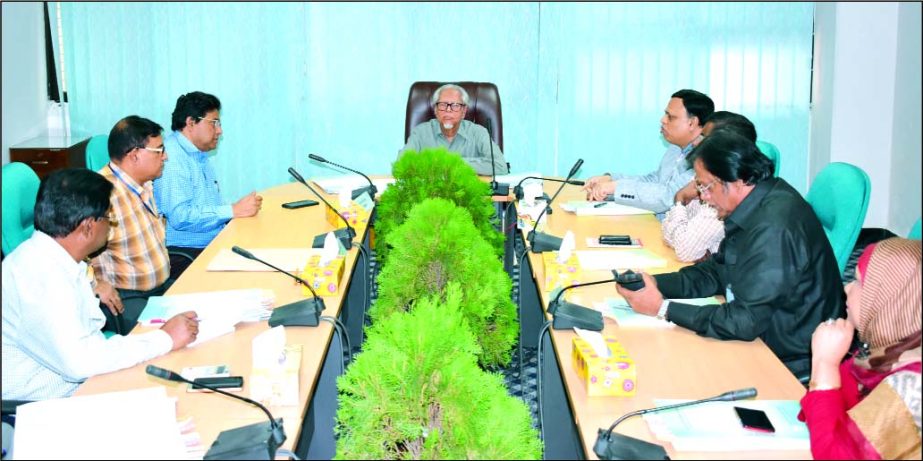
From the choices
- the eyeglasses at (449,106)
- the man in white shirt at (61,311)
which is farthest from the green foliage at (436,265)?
the eyeglasses at (449,106)

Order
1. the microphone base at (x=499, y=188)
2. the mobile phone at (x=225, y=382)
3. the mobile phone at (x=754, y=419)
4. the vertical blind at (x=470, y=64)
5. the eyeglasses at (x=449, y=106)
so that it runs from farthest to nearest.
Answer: the vertical blind at (x=470, y=64) → the eyeglasses at (x=449, y=106) → the microphone base at (x=499, y=188) → the mobile phone at (x=225, y=382) → the mobile phone at (x=754, y=419)

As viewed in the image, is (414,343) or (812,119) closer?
(414,343)

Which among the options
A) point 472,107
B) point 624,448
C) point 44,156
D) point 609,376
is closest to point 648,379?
point 609,376

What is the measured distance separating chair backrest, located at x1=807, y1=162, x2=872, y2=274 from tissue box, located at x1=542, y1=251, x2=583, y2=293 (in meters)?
0.89

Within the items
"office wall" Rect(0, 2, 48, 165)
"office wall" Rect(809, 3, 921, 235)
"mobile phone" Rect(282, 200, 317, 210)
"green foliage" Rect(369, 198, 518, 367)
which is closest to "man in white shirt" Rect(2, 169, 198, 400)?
"green foliage" Rect(369, 198, 518, 367)

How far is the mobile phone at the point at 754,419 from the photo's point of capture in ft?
6.49

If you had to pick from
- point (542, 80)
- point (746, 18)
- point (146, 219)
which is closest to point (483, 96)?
point (542, 80)

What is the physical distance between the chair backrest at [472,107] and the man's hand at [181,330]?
10.4ft

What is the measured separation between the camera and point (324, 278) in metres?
3.00

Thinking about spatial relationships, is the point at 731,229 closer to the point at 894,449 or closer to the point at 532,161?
the point at 894,449

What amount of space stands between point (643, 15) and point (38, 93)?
4184mm

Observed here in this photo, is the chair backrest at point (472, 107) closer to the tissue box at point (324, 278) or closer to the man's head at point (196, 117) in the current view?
the man's head at point (196, 117)

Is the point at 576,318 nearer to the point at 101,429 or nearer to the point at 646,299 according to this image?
the point at 646,299

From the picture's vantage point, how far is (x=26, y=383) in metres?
2.45
